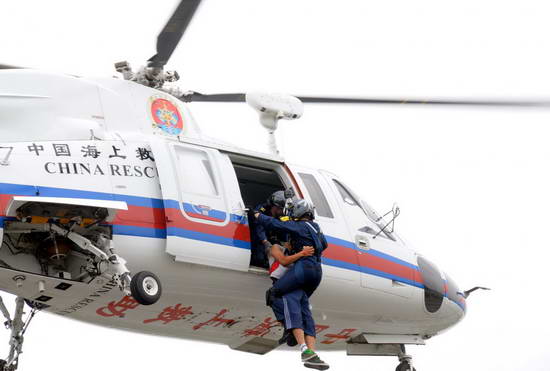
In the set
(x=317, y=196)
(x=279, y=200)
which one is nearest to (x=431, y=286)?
(x=317, y=196)

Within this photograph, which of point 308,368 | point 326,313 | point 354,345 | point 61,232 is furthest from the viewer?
point 354,345

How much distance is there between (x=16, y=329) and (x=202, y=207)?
8.48 ft

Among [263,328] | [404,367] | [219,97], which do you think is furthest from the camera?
[404,367]

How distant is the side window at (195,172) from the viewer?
38.1 ft

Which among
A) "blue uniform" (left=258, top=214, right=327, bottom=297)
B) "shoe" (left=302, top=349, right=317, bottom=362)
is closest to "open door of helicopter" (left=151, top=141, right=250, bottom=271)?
"blue uniform" (left=258, top=214, right=327, bottom=297)

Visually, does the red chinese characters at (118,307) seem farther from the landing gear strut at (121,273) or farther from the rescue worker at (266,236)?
the rescue worker at (266,236)

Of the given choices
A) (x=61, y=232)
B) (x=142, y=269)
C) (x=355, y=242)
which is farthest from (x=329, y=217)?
(x=61, y=232)

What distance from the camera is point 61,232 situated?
10.4 m

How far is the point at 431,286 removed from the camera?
48.0 ft

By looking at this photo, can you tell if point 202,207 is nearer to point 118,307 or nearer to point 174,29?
point 118,307

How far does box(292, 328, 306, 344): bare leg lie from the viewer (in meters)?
11.7

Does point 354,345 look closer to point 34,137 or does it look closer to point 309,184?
point 309,184

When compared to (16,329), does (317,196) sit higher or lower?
higher

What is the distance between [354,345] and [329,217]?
2.33 m
